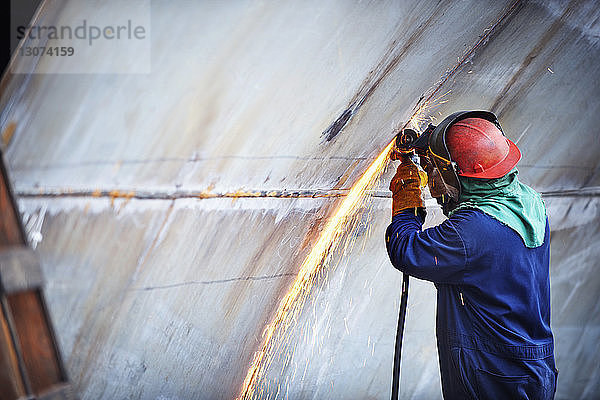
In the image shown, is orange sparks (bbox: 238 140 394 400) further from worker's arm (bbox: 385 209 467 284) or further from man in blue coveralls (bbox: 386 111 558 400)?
worker's arm (bbox: 385 209 467 284)

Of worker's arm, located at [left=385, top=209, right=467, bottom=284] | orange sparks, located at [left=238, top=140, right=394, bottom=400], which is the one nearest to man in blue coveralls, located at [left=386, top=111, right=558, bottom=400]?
worker's arm, located at [left=385, top=209, right=467, bottom=284]

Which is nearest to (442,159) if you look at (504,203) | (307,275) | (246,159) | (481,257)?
(504,203)

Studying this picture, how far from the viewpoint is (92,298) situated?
185 cm

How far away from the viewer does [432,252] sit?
2.19 metres

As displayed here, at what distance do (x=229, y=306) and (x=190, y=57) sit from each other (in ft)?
3.54

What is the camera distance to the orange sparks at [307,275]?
2.82m

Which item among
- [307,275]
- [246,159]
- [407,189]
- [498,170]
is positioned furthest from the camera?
[307,275]

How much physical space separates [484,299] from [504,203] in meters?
0.37

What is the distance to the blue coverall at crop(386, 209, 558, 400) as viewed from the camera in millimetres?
2208

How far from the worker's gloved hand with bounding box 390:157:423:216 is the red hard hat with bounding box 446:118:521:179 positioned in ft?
0.61

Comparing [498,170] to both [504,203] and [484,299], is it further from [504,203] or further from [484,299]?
[484,299]

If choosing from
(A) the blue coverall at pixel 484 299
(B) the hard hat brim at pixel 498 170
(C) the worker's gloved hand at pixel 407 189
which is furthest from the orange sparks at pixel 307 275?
(B) the hard hat brim at pixel 498 170

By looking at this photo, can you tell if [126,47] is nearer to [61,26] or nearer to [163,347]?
[61,26]

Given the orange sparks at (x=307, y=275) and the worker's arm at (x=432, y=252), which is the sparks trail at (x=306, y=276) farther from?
the worker's arm at (x=432, y=252)
